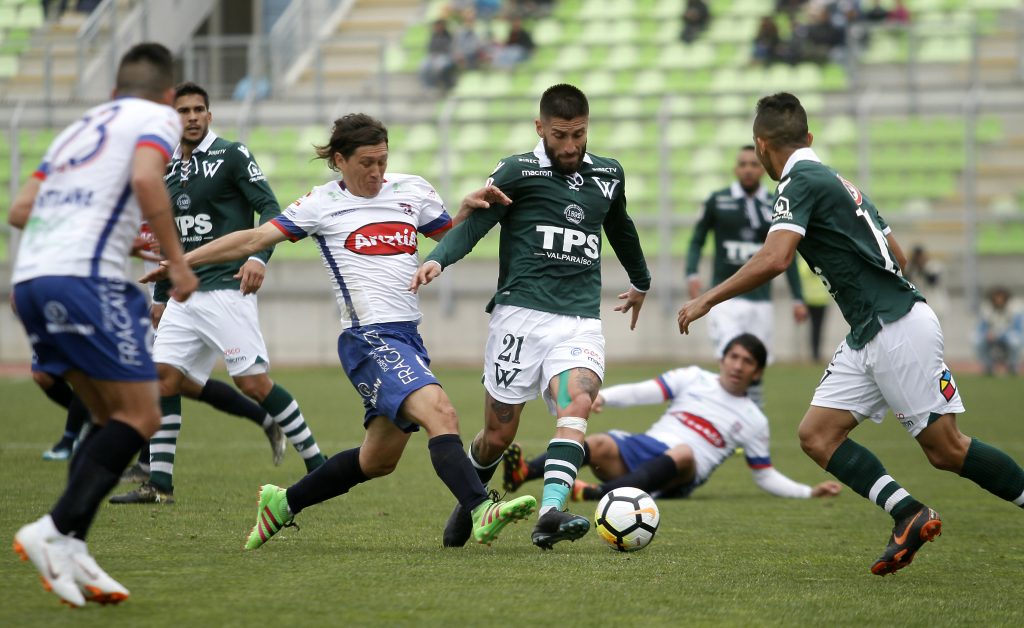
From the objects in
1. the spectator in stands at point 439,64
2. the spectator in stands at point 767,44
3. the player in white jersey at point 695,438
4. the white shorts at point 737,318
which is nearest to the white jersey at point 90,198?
the player in white jersey at point 695,438

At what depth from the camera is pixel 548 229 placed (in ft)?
21.9

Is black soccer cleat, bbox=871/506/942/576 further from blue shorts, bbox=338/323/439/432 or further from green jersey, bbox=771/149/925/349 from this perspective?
blue shorts, bbox=338/323/439/432

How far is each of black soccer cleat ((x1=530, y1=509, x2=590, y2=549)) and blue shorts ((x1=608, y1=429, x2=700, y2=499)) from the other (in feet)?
8.92

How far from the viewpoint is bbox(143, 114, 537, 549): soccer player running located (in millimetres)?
6020

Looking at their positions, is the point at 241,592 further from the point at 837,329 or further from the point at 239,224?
the point at 837,329

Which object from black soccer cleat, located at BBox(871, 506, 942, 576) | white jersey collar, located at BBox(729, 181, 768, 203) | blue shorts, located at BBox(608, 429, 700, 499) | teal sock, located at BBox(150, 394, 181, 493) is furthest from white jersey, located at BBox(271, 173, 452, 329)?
white jersey collar, located at BBox(729, 181, 768, 203)

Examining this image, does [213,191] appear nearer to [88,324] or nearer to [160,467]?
[160,467]

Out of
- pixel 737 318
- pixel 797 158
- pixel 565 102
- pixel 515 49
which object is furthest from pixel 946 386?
pixel 515 49

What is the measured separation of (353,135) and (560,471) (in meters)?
1.82

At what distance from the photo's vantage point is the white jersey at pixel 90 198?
189 inches

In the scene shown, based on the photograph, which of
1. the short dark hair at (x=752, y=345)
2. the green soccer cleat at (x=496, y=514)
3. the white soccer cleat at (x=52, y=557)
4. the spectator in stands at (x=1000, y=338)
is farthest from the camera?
the spectator in stands at (x=1000, y=338)

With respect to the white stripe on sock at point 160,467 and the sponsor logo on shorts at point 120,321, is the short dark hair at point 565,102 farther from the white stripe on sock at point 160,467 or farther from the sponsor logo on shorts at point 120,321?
the white stripe on sock at point 160,467

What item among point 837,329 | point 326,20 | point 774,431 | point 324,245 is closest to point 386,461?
point 324,245

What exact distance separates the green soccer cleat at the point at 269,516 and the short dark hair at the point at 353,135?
1581 millimetres
